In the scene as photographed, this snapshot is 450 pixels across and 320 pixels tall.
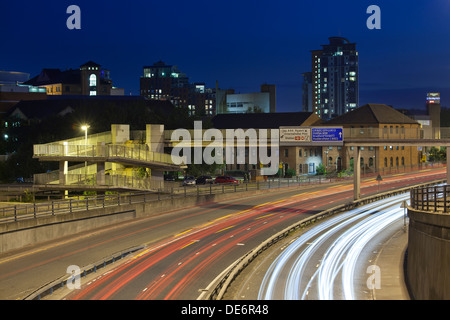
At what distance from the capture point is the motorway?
2227 centimetres

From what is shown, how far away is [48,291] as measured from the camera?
21.1 m

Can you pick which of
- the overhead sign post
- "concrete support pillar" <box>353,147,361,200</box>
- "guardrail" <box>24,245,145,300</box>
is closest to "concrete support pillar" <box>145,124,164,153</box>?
the overhead sign post

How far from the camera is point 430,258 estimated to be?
20234 mm

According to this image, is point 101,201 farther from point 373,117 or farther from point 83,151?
point 373,117

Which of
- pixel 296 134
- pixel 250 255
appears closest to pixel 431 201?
pixel 250 255

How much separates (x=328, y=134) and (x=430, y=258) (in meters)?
30.8

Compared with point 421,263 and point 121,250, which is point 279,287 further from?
point 121,250

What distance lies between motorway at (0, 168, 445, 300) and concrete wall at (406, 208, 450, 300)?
7.82m

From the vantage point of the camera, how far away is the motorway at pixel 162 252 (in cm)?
2227

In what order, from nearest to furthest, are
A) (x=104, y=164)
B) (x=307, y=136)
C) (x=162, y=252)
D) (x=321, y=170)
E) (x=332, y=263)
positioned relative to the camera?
(x=332, y=263) < (x=162, y=252) < (x=104, y=164) < (x=307, y=136) < (x=321, y=170)

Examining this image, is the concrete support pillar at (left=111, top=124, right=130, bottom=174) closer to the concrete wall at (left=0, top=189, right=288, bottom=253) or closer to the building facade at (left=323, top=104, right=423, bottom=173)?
the concrete wall at (left=0, top=189, right=288, bottom=253)

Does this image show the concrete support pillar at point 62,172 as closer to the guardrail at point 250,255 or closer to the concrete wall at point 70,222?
the concrete wall at point 70,222

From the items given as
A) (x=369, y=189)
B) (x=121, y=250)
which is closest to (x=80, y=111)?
(x=369, y=189)
